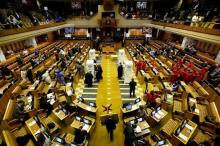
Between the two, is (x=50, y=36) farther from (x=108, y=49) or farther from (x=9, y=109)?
(x=9, y=109)

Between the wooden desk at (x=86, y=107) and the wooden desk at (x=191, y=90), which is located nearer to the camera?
the wooden desk at (x=86, y=107)

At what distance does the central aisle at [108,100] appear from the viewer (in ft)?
22.7

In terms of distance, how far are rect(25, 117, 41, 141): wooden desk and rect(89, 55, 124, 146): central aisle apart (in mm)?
2174

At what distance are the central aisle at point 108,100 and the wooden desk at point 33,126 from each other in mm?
2174

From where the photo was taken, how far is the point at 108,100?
9906 millimetres

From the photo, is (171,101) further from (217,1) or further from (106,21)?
(106,21)

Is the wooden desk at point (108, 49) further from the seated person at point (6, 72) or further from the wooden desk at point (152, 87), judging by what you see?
the seated person at point (6, 72)

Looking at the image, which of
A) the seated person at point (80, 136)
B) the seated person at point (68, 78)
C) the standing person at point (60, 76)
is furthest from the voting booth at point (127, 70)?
the seated person at point (80, 136)

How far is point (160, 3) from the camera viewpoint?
2744cm

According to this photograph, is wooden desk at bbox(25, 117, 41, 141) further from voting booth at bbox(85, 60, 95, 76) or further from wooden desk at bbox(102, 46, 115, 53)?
wooden desk at bbox(102, 46, 115, 53)

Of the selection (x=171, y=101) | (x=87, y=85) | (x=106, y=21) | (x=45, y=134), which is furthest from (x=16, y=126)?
(x=106, y=21)

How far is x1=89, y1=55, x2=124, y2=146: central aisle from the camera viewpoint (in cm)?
691

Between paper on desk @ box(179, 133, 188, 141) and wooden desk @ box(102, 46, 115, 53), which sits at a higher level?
wooden desk @ box(102, 46, 115, 53)

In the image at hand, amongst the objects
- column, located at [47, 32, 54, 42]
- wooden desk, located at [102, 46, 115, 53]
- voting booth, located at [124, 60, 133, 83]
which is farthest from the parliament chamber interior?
column, located at [47, 32, 54, 42]
